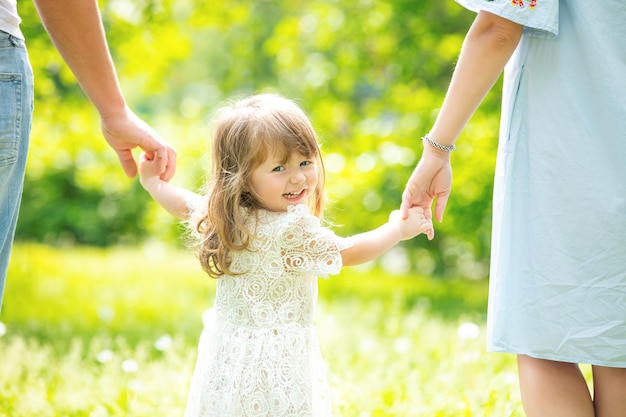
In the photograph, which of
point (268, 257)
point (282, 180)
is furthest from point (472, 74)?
point (268, 257)

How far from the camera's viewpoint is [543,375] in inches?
82.8

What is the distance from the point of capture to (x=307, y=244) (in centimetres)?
230

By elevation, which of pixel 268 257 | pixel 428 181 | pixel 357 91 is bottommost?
pixel 268 257

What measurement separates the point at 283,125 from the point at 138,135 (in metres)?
0.58

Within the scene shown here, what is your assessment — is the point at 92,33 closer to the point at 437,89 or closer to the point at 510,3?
the point at 510,3

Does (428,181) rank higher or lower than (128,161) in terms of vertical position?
lower

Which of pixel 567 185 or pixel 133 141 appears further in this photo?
pixel 133 141

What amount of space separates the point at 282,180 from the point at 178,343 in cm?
213

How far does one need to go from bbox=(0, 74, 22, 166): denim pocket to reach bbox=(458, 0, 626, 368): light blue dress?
1183 mm

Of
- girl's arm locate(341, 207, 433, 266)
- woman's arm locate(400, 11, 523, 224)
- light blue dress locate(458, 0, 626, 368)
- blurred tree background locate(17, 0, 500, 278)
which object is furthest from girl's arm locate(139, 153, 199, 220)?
blurred tree background locate(17, 0, 500, 278)

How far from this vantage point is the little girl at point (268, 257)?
2297mm

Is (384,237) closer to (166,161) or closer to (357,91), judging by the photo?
(166,161)

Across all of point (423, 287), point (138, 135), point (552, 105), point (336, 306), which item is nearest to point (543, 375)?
point (552, 105)

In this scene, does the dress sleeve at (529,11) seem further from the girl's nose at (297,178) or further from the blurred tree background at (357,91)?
the blurred tree background at (357,91)
